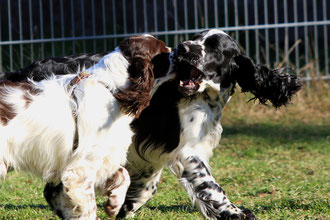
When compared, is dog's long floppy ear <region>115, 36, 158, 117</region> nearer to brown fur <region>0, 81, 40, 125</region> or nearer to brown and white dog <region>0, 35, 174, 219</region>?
brown and white dog <region>0, 35, 174, 219</region>

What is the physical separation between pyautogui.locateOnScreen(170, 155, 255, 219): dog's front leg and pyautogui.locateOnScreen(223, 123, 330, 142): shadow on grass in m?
3.88

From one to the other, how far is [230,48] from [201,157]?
2.65ft

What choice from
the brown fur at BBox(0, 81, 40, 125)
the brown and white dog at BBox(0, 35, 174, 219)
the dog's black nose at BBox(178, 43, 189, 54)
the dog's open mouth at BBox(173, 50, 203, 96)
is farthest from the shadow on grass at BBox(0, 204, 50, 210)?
the dog's black nose at BBox(178, 43, 189, 54)

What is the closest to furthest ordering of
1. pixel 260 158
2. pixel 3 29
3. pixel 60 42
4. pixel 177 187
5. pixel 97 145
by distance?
pixel 97 145 < pixel 177 187 < pixel 260 158 < pixel 60 42 < pixel 3 29

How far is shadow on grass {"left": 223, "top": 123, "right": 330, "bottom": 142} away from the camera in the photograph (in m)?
8.13

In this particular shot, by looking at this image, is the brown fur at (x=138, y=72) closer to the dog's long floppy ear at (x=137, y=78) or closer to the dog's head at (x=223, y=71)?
the dog's long floppy ear at (x=137, y=78)

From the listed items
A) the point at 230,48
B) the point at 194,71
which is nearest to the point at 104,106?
the point at 194,71

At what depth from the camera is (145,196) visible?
15.8 ft

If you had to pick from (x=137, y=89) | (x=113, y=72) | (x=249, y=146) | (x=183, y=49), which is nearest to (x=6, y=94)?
(x=113, y=72)

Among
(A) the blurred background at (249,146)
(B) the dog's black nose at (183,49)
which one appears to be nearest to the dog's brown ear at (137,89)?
(B) the dog's black nose at (183,49)

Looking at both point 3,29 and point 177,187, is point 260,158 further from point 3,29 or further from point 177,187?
point 3,29

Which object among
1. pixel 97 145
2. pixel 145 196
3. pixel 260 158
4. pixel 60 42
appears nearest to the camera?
pixel 97 145

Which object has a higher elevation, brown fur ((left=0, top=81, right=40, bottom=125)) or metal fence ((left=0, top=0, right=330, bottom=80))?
metal fence ((left=0, top=0, right=330, bottom=80))

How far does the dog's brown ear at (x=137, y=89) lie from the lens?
3.90 metres
